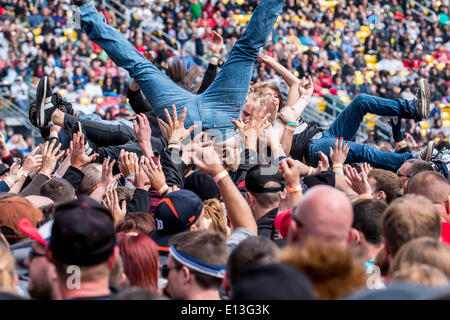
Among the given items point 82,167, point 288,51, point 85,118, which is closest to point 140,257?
point 82,167

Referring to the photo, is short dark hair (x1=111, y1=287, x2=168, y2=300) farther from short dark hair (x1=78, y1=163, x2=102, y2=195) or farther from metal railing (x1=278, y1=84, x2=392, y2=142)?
metal railing (x1=278, y1=84, x2=392, y2=142)

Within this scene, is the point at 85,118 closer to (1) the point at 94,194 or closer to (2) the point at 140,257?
(1) the point at 94,194

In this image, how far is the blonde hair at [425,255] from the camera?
2.07m

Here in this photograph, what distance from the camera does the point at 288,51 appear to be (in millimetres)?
17703

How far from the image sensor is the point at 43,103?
564 centimetres

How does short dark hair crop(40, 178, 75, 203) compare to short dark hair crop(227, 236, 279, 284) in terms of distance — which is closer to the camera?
short dark hair crop(227, 236, 279, 284)

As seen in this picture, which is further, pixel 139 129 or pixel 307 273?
pixel 139 129

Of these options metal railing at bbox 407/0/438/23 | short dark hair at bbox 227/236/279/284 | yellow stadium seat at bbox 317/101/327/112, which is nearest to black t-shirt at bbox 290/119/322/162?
short dark hair at bbox 227/236/279/284

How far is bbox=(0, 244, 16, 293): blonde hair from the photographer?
7.44 feet

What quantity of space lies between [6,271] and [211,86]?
3.19 m

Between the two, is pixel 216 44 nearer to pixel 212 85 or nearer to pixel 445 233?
pixel 212 85

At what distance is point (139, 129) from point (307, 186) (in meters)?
1.34

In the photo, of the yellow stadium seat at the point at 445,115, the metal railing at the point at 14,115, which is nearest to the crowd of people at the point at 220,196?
the metal railing at the point at 14,115

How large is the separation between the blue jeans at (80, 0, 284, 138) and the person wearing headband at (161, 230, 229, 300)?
8.64 feet
